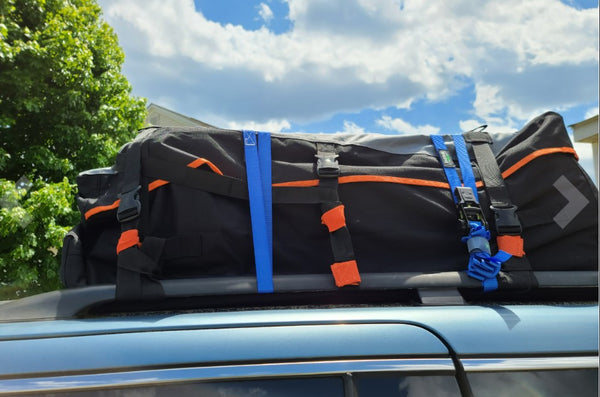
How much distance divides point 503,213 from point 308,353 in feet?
3.12

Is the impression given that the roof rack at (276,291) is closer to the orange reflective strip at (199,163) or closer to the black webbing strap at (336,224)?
the black webbing strap at (336,224)

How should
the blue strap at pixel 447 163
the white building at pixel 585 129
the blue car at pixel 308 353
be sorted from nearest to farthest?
the blue car at pixel 308 353 → the blue strap at pixel 447 163 → the white building at pixel 585 129

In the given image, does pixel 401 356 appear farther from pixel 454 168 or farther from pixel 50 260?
pixel 50 260

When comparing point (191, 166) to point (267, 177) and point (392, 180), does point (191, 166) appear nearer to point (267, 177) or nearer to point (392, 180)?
point (267, 177)

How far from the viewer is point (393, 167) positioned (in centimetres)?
162

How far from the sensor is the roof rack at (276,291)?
126cm

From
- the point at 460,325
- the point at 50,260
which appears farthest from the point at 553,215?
the point at 50,260

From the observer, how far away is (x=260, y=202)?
1452mm

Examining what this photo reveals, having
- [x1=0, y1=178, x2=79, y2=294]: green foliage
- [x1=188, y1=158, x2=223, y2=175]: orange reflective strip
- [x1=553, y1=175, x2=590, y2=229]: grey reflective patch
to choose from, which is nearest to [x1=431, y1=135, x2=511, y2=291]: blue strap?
[x1=553, y1=175, x2=590, y2=229]: grey reflective patch

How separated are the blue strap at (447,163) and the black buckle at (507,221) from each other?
0.50 feet

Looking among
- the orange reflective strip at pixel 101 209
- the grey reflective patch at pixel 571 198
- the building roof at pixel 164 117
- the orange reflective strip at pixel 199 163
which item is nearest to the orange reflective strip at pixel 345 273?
Result: the orange reflective strip at pixel 199 163

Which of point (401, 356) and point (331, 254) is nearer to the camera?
point (401, 356)

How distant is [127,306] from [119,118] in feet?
29.4

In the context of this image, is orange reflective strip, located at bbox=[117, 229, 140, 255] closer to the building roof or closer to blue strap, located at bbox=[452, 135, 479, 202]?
blue strap, located at bbox=[452, 135, 479, 202]
